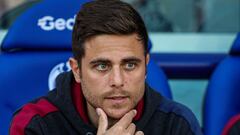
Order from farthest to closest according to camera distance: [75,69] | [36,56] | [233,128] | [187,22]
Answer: [187,22], [36,56], [233,128], [75,69]

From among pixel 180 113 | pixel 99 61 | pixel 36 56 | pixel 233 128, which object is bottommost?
pixel 233 128

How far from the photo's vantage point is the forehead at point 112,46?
174 cm

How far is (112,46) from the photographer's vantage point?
1742 mm

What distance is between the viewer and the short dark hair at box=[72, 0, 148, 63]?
1727mm

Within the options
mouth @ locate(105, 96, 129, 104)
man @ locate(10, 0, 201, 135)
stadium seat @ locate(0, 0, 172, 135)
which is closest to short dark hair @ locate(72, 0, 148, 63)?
man @ locate(10, 0, 201, 135)

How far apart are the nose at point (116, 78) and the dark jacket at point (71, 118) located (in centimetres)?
22

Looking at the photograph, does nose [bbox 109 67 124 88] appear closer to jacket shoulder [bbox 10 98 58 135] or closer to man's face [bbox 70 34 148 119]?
man's face [bbox 70 34 148 119]

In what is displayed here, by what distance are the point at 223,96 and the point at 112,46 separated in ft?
2.16

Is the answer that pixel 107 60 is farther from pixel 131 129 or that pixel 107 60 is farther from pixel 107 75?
pixel 131 129

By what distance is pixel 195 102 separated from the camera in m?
3.06

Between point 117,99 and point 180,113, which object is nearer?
point 117,99

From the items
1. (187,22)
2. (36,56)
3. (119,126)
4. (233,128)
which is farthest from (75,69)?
(187,22)

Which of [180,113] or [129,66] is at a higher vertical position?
[129,66]

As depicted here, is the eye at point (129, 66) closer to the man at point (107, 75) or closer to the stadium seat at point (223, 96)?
the man at point (107, 75)
